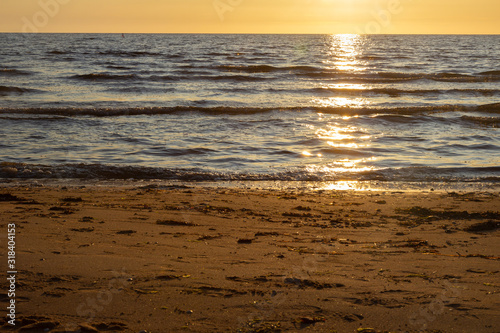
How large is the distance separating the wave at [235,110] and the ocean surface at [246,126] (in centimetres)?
5

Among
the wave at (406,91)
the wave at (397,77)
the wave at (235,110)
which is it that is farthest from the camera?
the wave at (397,77)

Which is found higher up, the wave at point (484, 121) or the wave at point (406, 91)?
the wave at point (406, 91)

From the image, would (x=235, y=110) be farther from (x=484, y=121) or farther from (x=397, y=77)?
(x=397, y=77)

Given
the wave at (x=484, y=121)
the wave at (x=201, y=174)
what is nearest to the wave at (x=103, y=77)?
the wave at (x=201, y=174)

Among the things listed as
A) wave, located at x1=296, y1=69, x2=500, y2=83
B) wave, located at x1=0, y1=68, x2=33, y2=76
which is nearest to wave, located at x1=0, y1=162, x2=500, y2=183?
wave, located at x1=296, y1=69, x2=500, y2=83

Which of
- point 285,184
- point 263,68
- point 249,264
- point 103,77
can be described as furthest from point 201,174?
point 263,68

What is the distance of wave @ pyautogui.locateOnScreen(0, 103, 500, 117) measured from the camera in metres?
16.1

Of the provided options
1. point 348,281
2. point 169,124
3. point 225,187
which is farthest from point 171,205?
point 169,124

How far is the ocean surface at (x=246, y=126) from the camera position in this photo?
9.27m

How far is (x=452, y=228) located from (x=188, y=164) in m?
5.56

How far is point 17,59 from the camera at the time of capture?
3559 centimetres

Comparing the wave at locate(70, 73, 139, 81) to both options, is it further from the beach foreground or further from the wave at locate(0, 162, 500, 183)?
the beach foreground

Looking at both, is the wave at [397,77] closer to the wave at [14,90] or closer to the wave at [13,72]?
the wave at [14,90]

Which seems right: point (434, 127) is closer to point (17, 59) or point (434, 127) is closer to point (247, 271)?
point (247, 271)
